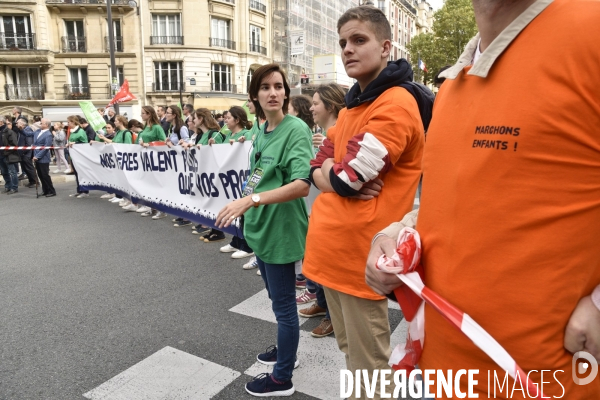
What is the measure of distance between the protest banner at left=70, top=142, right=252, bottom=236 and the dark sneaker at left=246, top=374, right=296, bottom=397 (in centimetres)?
238

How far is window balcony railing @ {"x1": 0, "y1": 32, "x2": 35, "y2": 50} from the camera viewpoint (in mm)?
32344

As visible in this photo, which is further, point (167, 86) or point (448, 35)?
point (448, 35)

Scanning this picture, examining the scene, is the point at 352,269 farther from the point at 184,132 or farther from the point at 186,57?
the point at 186,57

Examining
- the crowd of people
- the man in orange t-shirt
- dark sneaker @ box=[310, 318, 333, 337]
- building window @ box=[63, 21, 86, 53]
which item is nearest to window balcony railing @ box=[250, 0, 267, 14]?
building window @ box=[63, 21, 86, 53]

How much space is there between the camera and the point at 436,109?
126 cm

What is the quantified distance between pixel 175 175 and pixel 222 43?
109 ft


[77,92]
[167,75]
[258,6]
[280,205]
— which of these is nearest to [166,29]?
[167,75]

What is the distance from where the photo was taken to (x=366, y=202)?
193 centimetres

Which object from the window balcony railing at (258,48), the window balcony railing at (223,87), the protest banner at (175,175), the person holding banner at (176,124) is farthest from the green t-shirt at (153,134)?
the window balcony railing at (258,48)

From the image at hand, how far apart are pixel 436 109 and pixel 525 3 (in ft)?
1.14

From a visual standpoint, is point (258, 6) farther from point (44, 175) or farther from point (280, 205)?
point (280, 205)

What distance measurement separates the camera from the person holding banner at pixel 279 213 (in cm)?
262

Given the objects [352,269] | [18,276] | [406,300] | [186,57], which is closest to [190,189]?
[18,276]

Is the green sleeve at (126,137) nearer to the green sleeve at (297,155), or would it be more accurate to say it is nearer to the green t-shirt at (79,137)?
the green t-shirt at (79,137)
